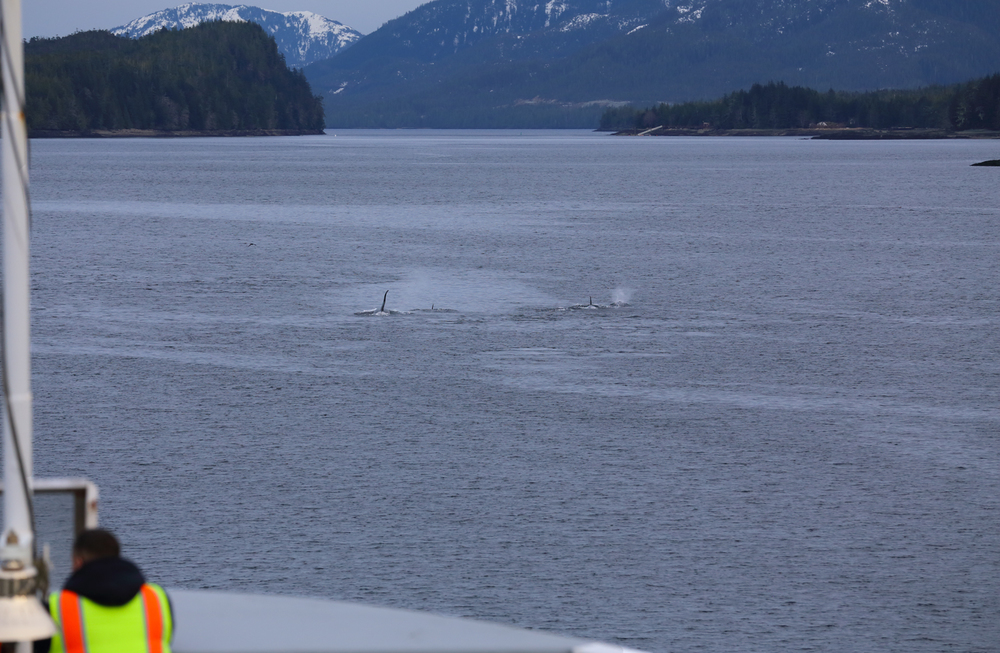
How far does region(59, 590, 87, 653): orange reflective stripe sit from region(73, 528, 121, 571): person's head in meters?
0.17

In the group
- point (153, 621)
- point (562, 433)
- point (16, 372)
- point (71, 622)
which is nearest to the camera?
point (16, 372)

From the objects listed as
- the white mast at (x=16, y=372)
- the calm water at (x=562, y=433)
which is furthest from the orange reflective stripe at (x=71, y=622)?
the calm water at (x=562, y=433)

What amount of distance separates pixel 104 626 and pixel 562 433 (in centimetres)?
1868

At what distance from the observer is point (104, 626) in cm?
A: 612

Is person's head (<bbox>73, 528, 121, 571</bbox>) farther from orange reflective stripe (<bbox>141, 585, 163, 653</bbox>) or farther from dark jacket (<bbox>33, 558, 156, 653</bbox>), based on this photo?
orange reflective stripe (<bbox>141, 585, 163, 653</bbox>)

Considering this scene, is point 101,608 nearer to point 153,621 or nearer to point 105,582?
point 105,582

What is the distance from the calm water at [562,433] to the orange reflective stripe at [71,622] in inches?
387

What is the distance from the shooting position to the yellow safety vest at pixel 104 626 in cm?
608

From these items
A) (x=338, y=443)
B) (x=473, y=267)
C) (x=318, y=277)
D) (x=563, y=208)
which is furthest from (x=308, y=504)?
(x=563, y=208)

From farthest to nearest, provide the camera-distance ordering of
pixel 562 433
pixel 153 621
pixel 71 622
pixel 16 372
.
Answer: pixel 562 433 → pixel 153 621 → pixel 71 622 → pixel 16 372

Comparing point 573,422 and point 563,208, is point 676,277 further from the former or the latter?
point 563,208

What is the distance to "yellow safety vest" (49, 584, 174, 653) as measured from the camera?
19.9 feet

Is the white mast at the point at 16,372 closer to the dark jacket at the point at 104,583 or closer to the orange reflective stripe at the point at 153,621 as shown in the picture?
the dark jacket at the point at 104,583

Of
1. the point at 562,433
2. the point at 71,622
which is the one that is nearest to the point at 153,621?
the point at 71,622
